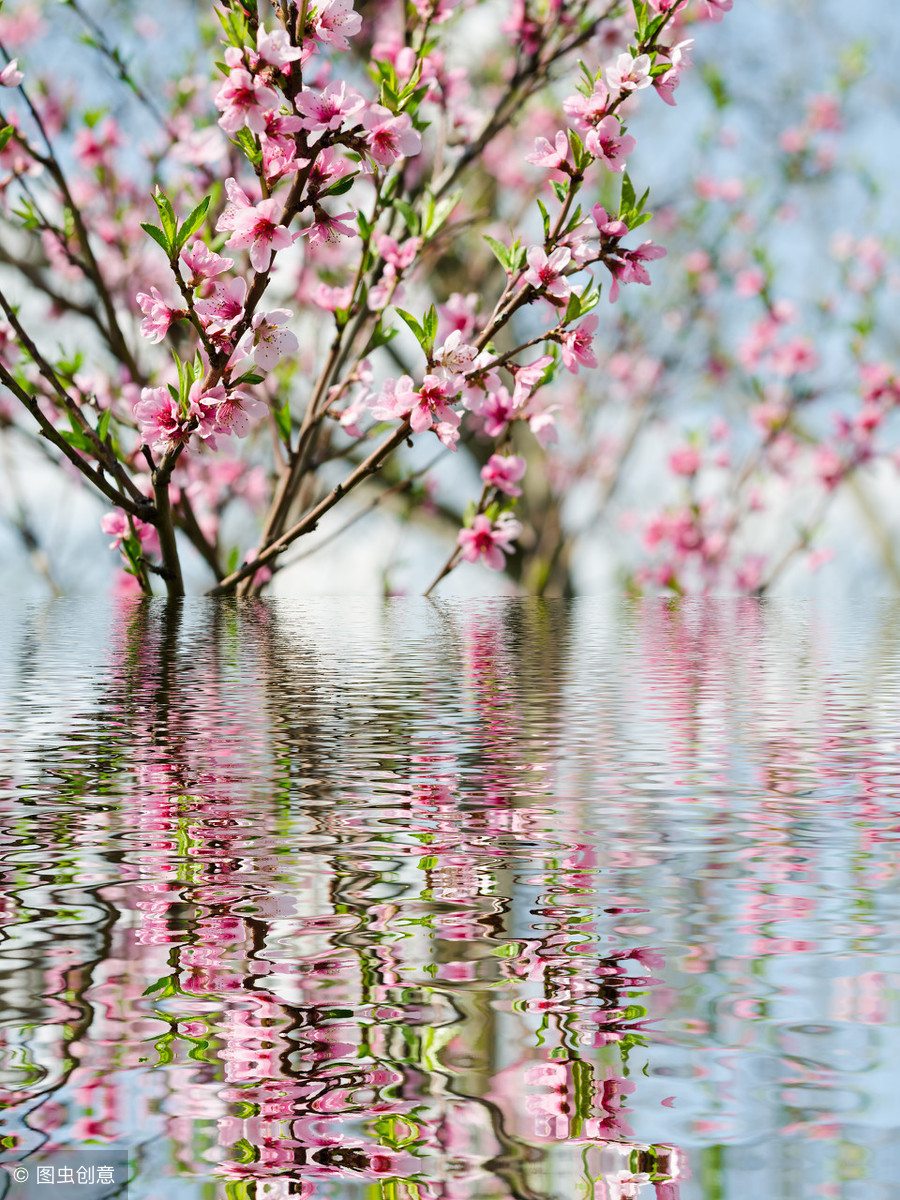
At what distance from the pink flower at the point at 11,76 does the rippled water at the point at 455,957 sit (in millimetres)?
1410

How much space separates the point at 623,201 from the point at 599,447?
5750 mm

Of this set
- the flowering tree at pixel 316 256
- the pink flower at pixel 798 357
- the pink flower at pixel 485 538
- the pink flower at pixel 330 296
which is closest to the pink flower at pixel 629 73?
the flowering tree at pixel 316 256

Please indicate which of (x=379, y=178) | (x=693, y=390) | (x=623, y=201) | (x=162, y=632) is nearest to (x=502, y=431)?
(x=379, y=178)

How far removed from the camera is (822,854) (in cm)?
48

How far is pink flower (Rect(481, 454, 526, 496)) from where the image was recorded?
249cm

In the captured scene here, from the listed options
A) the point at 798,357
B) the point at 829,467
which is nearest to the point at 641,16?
the point at 798,357

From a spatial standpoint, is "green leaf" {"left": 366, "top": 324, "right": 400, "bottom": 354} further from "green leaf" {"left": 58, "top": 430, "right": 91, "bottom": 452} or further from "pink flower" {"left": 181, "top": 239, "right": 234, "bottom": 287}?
"pink flower" {"left": 181, "top": 239, "right": 234, "bottom": 287}

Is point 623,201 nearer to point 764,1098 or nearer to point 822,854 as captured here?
point 822,854

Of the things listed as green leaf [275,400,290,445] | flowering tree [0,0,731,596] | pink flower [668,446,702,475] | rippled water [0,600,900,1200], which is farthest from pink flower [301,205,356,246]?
pink flower [668,446,702,475]

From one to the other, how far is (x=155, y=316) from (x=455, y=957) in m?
1.32

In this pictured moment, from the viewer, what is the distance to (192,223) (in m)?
1.43

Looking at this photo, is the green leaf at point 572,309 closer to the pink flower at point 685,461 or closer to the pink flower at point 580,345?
the pink flower at point 580,345

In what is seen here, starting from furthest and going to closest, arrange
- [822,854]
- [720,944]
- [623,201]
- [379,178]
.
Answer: [379,178] → [623,201] → [822,854] → [720,944]

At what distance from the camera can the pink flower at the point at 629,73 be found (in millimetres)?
1671
